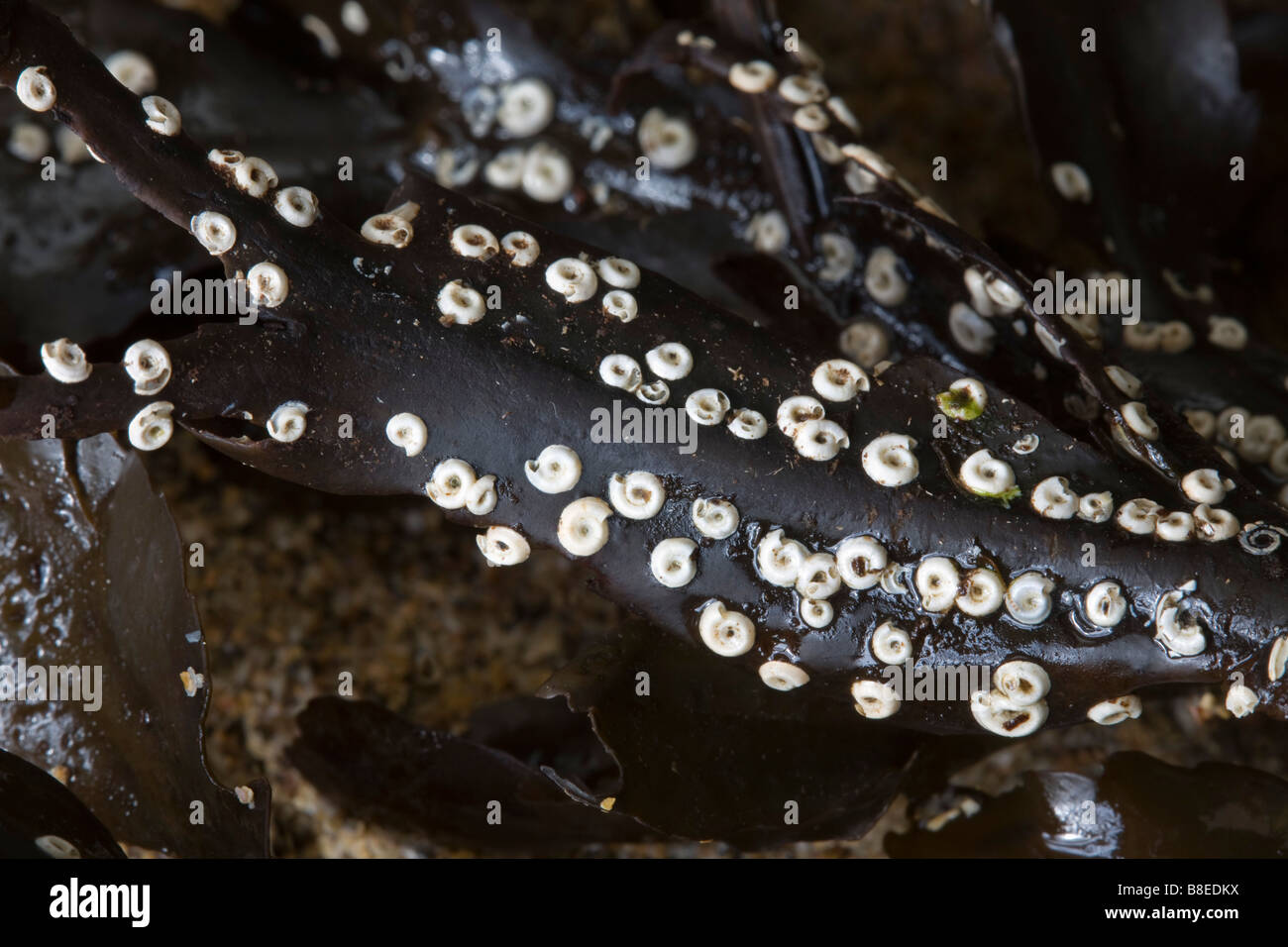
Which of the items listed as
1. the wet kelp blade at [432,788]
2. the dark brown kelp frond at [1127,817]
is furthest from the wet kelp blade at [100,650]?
the dark brown kelp frond at [1127,817]

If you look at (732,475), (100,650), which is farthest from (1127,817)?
A: (100,650)

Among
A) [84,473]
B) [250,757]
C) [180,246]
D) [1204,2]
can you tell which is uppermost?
[1204,2]

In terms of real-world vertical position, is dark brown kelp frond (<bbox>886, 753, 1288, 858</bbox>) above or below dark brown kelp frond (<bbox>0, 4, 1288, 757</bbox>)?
below

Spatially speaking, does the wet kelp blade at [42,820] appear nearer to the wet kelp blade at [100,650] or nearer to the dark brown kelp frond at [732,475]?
the wet kelp blade at [100,650]

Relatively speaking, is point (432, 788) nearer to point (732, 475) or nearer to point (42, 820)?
point (42, 820)

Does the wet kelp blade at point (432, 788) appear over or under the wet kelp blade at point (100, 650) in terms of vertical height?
under

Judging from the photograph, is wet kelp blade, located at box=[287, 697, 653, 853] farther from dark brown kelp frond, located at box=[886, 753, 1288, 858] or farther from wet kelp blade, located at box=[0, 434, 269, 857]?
dark brown kelp frond, located at box=[886, 753, 1288, 858]

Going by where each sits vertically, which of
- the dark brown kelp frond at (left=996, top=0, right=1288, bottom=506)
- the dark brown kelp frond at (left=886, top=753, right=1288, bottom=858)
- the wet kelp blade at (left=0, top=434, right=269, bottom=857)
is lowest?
the dark brown kelp frond at (left=886, top=753, right=1288, bottom=858)

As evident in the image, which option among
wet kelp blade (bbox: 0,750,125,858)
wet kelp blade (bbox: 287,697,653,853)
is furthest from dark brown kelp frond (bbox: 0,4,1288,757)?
wet kelp blade (bbox: 0,750,125,858)

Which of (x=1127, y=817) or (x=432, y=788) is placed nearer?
(x=1127, y=817)
